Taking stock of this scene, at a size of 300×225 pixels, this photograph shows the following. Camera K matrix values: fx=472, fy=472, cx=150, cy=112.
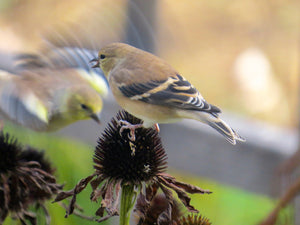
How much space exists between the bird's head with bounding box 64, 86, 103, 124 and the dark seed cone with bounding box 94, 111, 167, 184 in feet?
0.16

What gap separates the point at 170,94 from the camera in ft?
1.35

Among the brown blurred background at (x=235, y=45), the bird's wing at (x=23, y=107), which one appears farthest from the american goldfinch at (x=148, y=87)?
the brown blurred background at (x=235, y=45)

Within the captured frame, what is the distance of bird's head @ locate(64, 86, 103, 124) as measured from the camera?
0.52 metres

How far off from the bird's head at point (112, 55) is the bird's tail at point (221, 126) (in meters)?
0.09

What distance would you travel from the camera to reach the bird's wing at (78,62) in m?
0.49

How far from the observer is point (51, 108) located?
0.56m

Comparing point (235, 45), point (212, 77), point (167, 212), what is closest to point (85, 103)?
point (167, 212)

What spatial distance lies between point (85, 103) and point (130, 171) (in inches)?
4.0

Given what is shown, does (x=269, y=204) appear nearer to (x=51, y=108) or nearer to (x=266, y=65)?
(x=266, y=65)

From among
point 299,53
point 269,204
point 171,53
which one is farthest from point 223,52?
point 269,204

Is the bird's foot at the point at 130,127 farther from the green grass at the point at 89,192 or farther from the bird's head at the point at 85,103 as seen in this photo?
the green grass at the point at 89,192

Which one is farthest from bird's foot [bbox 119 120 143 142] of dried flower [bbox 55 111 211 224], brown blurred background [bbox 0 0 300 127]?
brown blurred background [bbox 0 0 300 127]

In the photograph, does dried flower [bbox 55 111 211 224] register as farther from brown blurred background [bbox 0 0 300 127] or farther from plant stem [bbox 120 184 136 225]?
brown blurred background [bbox 0 0 300 127]

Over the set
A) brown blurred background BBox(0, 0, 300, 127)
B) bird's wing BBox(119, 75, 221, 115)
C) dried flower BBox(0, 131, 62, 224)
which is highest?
brown blurred background BBox(0, 0, 300, 127)
